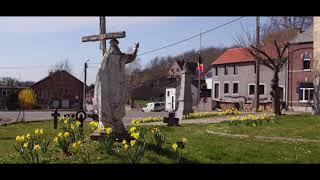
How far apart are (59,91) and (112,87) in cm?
5940

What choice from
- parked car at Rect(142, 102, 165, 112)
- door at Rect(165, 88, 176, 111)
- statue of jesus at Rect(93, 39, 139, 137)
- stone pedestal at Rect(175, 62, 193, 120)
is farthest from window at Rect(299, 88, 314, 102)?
statue of jesus at Rect(93, 39, 139, 137)

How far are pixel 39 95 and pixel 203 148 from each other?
64764mm

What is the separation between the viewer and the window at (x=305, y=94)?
4062 centimetres

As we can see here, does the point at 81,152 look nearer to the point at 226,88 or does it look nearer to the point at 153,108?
the point at 153,108

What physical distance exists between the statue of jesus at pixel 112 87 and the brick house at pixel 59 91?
5626 centimetres

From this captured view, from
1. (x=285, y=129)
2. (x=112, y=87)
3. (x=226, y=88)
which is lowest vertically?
(x=285, y=129)

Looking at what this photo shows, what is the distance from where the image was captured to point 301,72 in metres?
42.2

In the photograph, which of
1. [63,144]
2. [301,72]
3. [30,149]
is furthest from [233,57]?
[30,149]

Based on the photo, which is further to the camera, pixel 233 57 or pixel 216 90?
pixel 216 90

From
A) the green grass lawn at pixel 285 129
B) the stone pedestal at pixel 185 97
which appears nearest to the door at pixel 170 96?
the stone pedestal at pixel 185 97
